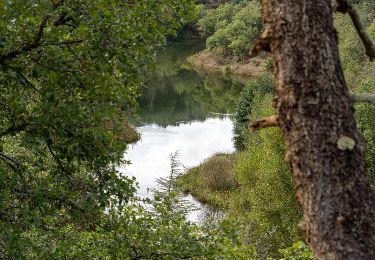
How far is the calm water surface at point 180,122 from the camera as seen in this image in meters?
37.1

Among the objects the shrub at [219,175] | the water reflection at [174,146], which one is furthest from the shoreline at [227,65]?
the shrub at [219,175]

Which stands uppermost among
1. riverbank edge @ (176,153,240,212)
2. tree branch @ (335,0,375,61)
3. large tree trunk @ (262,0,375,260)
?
riverbank edge @ (176,153,240,212)

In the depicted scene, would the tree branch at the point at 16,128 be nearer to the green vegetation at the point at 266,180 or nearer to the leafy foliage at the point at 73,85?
the leafy foliage at the point at 73,85

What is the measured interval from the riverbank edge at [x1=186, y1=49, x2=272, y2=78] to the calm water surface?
348 centimetres

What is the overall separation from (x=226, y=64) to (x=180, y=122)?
108ft

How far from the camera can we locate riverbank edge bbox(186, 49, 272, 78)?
7506 centimetres

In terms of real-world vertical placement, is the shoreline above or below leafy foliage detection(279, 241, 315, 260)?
above

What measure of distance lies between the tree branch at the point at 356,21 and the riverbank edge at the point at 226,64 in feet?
218

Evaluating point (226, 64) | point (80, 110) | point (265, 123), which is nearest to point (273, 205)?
point (80, 110)

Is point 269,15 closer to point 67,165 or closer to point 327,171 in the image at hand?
point 327,171

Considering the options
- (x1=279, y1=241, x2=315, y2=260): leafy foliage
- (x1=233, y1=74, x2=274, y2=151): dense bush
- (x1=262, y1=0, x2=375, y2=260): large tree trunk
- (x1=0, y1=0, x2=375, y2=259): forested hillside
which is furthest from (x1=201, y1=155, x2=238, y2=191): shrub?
(x1=262, y1=0, x2=375, y2=260): large tree trunk

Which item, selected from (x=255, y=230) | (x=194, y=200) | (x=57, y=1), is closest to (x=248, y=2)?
(x=194, y=200)

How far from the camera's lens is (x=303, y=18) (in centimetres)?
354

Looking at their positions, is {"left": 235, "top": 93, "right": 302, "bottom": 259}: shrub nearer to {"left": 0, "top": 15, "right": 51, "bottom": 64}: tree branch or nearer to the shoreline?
{"left": 0, "top": 15, "right": 51, "bottom": 64}: tree branch
